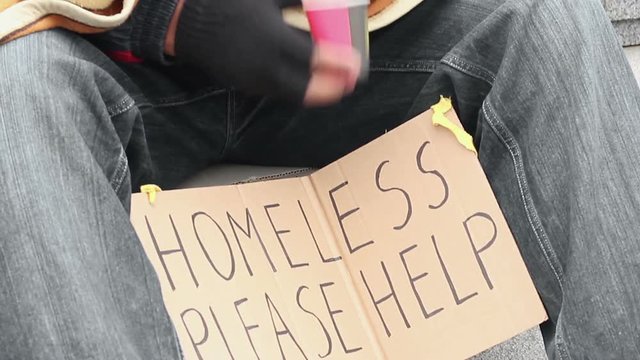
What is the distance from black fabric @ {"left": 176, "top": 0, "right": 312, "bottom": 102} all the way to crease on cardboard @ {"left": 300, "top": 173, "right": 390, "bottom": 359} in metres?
0.13

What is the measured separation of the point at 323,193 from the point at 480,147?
146mm

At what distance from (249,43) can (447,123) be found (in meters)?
0.18

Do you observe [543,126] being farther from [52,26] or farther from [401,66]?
[52,26]

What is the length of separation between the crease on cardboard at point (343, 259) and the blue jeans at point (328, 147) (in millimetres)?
48

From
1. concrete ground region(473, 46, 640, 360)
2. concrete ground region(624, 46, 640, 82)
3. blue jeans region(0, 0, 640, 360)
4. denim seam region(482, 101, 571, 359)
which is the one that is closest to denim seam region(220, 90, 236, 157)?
blue jeans region(0, 0, 640, 360)

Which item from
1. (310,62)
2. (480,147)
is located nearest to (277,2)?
(310,62)

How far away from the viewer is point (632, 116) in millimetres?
577

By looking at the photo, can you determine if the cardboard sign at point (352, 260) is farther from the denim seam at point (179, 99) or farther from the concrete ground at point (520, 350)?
the concrete ground at point (520, 350)

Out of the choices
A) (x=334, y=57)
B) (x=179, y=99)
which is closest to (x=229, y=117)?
(x=179, y=99)

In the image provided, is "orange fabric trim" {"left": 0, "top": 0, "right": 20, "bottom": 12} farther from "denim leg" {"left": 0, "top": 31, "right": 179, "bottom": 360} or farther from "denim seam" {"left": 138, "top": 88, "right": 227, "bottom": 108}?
"denim seam" {"left": 138, "top": 88, "right": 227, "bottom": 108}

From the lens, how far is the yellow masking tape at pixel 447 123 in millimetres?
654

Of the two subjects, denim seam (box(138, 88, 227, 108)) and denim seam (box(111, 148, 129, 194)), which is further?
denim seam (box(138, 88, 227, 108))

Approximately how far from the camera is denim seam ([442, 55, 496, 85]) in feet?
2.18

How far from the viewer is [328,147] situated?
0.75 m
